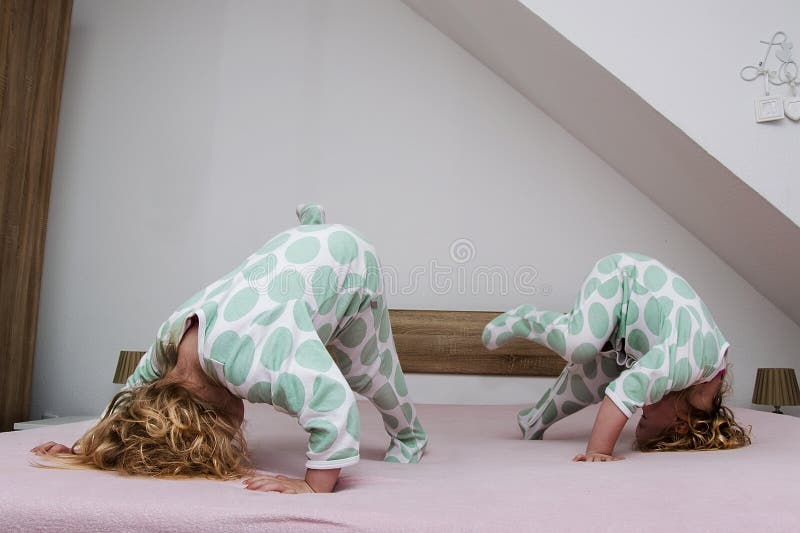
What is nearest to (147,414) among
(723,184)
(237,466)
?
(237,466)

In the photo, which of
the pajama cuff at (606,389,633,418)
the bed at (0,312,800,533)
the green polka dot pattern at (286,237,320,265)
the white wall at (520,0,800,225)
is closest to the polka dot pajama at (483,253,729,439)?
the pajama cuff at (606,389,633,418)

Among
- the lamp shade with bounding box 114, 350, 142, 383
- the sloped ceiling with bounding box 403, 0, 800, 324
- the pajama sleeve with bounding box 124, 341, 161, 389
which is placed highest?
the sloped ceiling with bounding box 403, 0, 800, 324

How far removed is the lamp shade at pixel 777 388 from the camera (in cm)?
245

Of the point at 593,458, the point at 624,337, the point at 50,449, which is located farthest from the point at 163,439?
the point at 624,337

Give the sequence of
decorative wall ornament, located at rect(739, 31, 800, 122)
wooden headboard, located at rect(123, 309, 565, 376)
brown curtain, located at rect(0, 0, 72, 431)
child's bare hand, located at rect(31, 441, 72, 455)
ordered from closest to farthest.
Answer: child's bare hand, located at rect(31, 441, 72, 455) < decorative wall ornament, located at rect(739, 31, 800, 122) < brown curtain, located at rect(0, 0, 72, 431) < wooden headboard, located at rect(123, 309, 565, 376)

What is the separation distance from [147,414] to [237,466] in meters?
0.17

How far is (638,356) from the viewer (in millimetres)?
1661

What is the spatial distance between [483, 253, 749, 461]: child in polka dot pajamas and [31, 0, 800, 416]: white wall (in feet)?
3.41

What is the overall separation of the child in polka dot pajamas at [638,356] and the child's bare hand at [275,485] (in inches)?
24.0

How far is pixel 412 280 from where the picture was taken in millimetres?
2922

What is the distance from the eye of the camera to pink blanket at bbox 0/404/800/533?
2.71 ft

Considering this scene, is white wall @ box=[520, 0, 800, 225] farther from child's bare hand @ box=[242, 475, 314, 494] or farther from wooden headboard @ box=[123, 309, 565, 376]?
child's bare hand @ box=[242, 475, 314, 494]

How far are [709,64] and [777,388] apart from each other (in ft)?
3.99

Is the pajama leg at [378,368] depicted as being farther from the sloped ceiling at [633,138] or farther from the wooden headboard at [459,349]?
the wooden headboard at [459,349]
